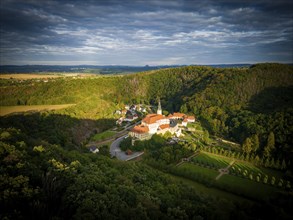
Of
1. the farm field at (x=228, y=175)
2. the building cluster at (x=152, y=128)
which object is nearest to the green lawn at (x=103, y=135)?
the building cluster at (x=152, y=128)

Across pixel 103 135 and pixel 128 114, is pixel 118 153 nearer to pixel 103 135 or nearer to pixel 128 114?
pixel 103 135

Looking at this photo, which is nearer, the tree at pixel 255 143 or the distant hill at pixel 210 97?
the tree at pixel 255 143

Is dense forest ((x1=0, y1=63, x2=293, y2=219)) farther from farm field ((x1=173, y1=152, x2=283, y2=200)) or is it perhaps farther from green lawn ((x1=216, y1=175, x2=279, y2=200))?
green lawn ((x1=216, y1=175, x2=279, y2=200))

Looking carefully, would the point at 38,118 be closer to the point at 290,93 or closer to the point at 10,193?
the point at 10,193

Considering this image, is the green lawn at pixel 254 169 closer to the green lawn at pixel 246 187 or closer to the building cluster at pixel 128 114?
the green lawn at pixel 246 187

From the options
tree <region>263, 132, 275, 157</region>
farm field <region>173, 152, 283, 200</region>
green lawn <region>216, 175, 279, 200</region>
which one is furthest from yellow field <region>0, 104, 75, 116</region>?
tree <region>263, 132, 275, 157</region>

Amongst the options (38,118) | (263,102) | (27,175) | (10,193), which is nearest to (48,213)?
(10,193)
